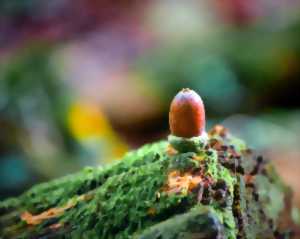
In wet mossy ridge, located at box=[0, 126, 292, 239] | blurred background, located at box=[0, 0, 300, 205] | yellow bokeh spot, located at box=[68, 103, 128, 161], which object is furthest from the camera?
yellow bokeh spot, located at box=[68, 103, 128, 161]

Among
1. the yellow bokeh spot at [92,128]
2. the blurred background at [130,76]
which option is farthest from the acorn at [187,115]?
the yellow bokeh spot at [92,128]

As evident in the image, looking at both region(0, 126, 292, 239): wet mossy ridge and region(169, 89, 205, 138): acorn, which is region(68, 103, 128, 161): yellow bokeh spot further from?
region(169, 89, 205, 138): acorn

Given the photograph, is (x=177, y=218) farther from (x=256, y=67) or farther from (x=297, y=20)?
(x=297, y=20)

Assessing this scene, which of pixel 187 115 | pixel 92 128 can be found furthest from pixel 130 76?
pixel 187 115

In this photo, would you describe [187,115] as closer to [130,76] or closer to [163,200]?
[163,200]

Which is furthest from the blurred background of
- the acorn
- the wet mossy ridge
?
the acorn

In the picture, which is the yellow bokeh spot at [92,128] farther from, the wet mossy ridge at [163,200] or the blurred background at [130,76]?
the wet mossy ridge at [163,200]
